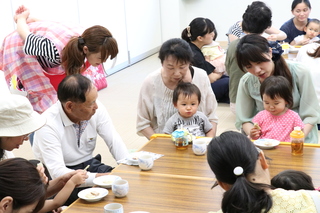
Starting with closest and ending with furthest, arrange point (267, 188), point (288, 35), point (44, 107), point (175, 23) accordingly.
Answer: point (267, 188)
point (44, 107)
point (288, 35)
point (175, 23)

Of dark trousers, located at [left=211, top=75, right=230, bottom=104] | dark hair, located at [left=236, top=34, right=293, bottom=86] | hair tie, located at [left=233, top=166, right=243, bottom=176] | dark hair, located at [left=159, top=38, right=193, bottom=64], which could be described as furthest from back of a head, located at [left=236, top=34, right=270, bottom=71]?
dark trousers, located at [left=211, top=75, right=230, bottom=104]

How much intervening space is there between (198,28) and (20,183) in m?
3.44

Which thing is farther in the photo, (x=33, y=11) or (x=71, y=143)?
(x=33, y=11)

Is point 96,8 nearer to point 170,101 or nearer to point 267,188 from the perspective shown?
point 170,101

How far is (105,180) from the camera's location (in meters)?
2.26

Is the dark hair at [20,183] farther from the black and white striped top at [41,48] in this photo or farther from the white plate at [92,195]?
the black and white striped top at [41,48]

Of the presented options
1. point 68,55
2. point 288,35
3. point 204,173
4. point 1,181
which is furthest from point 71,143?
point 288,35

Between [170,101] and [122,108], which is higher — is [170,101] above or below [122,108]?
above

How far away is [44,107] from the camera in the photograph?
345 cm

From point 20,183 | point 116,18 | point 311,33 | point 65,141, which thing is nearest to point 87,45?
point 65,141

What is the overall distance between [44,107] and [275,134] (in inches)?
63.6

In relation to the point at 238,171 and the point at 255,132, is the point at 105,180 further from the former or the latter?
the point at 255,132

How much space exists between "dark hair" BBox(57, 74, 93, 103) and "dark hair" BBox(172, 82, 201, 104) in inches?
24.1

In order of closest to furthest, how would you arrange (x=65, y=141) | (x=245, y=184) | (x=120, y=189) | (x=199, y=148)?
1. (x=245, y=184)
2. (x=120, y=189)
3. (x=199, y=148)
4. (x=65, y=141)
